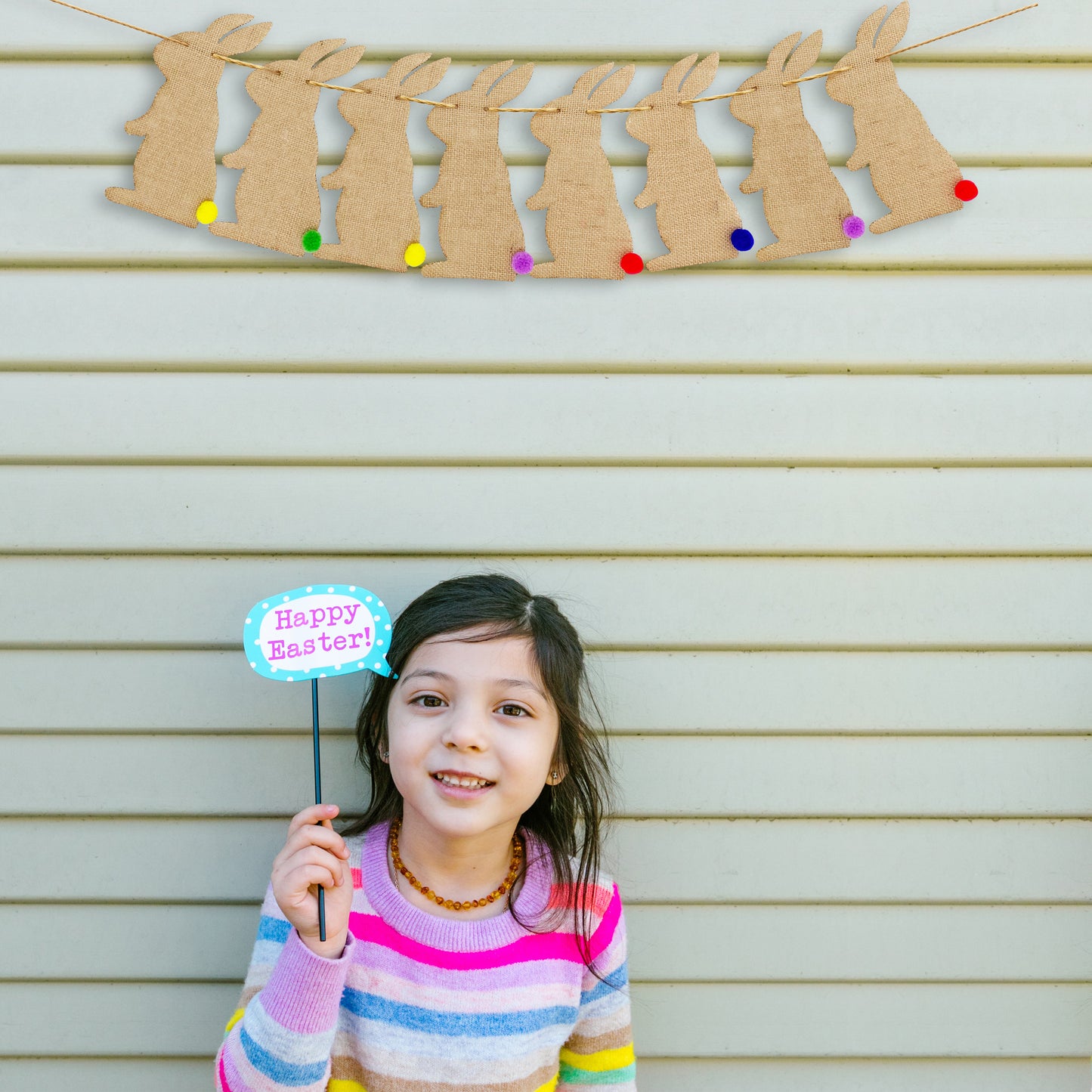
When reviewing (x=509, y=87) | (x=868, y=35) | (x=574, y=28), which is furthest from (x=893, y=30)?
(x=509, y=87)

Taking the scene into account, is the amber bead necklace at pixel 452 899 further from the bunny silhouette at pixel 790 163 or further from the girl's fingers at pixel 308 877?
the bunny silhouette at pixel 790 163

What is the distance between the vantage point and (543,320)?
1716mm

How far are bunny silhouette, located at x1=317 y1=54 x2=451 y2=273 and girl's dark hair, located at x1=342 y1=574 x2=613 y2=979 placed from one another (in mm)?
604

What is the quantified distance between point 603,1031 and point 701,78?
157 centimetres

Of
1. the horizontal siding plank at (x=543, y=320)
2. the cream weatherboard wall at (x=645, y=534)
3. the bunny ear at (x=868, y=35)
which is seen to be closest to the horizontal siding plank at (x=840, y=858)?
the cream weatherboard wall at (x=645, y=534)

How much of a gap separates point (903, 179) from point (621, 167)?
0.48 metres

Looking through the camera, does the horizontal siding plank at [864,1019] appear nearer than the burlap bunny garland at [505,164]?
No

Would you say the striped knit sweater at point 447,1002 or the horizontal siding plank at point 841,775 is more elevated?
the horizontal siding plank at point 841,775

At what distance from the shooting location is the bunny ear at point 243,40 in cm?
165

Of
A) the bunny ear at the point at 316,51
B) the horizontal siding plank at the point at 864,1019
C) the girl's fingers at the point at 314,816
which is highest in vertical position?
the bunny ear at the point at 316,51

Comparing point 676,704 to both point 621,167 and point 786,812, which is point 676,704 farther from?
point 621,167

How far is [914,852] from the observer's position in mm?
1743

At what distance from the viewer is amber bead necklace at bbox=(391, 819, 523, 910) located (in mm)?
1496

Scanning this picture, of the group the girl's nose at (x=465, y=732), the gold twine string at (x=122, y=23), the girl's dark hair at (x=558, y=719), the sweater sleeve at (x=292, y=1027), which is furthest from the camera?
the gold twine string at (x=122, y=23)
